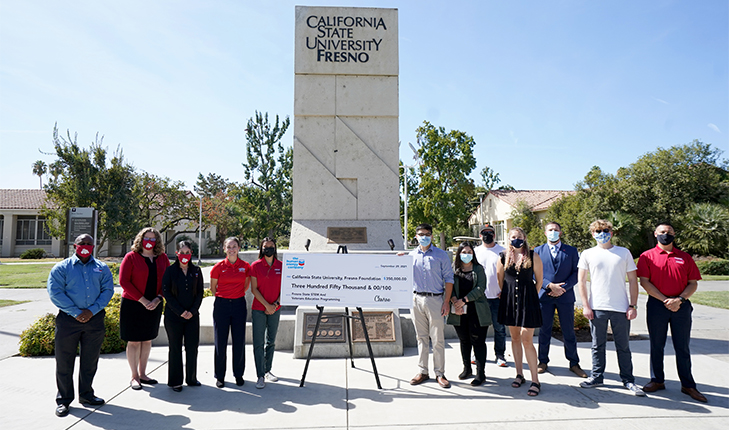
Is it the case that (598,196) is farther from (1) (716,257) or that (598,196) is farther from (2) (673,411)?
(2) (673,411)

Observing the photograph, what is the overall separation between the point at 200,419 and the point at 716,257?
26758 mm

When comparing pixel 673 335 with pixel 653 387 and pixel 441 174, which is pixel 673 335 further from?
pixel 441 174

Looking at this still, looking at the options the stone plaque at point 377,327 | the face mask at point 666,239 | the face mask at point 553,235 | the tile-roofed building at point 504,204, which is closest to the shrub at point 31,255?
the stone plaque at point 377,327

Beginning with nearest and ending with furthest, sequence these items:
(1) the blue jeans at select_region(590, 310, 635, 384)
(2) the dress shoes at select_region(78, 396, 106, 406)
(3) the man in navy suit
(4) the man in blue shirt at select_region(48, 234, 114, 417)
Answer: (4) the man in blue shirt at select_region(48, 234, 114, 417)
(2) the dress shoes at select_region(78, 396, 106, 406)
(1) the blue jeans at select_region(590, 310, 635, 384)
(3) the man in navy suit

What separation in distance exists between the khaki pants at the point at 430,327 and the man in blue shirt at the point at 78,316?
144 inches

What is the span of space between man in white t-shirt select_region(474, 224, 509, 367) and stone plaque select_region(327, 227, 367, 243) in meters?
3.75

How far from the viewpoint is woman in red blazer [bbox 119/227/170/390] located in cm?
490

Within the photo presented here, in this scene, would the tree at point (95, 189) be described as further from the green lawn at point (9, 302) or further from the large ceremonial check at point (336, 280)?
Answer: the large ceremonial check at point (336, 280)

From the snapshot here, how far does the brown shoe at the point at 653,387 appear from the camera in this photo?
480cm

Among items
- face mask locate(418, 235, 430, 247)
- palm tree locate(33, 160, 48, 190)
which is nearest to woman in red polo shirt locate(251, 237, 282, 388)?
face mask locate(418, 235, 430, 247)

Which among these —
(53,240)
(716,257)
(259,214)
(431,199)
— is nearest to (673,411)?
(716,257)

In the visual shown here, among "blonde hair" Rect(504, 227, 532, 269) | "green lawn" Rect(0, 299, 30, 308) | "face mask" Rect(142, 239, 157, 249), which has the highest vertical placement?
"face mask" Rect(142, 239, 157, 249)

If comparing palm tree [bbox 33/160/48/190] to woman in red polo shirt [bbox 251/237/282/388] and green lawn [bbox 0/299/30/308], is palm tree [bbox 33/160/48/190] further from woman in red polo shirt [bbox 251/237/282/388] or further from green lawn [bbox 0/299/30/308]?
woman in red polo shirt [bbox 251/237/282/388]

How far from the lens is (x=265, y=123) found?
32312 millimetres
